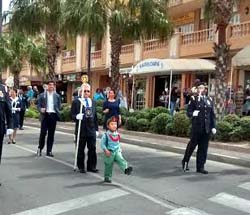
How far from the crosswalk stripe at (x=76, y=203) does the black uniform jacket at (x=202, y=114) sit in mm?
3132

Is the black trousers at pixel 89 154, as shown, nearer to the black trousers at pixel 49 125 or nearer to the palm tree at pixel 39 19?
the black trousers at pixel 49 125

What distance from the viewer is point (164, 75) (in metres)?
35.1

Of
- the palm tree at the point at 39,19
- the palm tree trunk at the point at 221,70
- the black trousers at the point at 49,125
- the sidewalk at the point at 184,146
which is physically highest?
the palm tree at the point at 39,19

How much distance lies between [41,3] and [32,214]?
23.8 meters

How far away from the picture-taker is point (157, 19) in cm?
2448

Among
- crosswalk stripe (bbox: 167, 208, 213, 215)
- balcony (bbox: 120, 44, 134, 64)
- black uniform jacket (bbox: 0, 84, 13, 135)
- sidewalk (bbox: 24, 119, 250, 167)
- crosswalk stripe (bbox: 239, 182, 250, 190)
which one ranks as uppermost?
balcony (bbox: 120, 44, 134, 64)

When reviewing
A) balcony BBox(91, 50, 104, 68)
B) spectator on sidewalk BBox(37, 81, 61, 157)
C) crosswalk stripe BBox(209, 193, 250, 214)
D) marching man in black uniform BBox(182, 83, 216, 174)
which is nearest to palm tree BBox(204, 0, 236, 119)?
spectator on sidewalk BBox(37, 81, 61, 157)

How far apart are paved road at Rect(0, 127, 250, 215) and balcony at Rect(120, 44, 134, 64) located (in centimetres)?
2359

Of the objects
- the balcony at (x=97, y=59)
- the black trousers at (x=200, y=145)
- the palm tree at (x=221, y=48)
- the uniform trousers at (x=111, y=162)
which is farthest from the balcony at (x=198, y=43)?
the uniform trousers at (x=111, y=162)

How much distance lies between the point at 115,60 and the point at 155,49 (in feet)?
34.9

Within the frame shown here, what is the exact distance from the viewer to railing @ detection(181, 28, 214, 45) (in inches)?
1168

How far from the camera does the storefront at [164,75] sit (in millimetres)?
26747

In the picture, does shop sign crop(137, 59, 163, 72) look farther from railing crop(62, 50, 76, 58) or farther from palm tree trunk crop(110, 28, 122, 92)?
railing crop(62, 50, 76, 58)

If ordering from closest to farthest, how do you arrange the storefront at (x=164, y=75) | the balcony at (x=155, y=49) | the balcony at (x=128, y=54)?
the storefront at (x=164, y=75)
the balcony at (x=155, y=49)
the balcony at (x=128, y=54)
